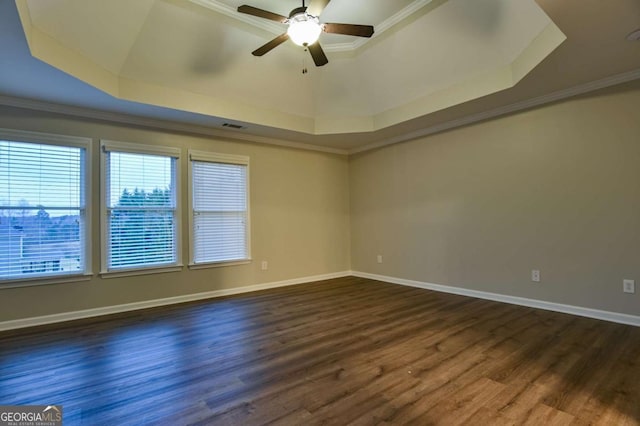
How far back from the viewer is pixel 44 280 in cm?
367

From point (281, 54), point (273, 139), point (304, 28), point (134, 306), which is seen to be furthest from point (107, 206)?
point (304, 28)

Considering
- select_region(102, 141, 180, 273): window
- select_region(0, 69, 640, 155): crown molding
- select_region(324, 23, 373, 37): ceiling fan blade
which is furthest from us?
select_region(102, 141, 180, 273): window

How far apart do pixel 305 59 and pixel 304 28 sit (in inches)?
68.7

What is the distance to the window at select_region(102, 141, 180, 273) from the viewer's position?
4105 mm

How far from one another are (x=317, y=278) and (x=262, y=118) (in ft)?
10.1

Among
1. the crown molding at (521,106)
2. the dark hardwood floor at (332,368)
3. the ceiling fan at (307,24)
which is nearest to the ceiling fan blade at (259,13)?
the ceiling fan at (307,24)

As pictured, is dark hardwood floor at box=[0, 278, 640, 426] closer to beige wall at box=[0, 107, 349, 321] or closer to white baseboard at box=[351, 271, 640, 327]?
white baseboard at box=[351, 271, 640, 327]

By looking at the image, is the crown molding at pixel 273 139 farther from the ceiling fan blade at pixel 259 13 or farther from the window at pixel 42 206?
the ceiling fan blade at pixel 259 13

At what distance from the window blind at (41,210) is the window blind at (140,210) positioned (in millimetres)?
325

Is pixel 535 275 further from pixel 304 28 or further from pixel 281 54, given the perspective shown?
pixel 281 54

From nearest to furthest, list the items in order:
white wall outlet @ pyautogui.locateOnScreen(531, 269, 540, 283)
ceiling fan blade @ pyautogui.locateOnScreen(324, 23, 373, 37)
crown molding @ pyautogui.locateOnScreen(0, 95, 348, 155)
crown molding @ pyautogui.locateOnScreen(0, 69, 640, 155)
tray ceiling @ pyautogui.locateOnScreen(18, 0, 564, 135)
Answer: ceiling fan blade @ pyautogui.locateOnScreen(324, 23, 373, 37) → tray ceiling @ pyautogui.locateOnScreen(18, 0, 564, 135) → crown molding @ pyautogui.locateOnScreen(0, 69, 640, 155) → crown molding @ pyautogui.locateOnScreen(0, 95, 348, 155) → white wall outlet @ pyautogui.locateOnScreen(531, 269, 540, 283)

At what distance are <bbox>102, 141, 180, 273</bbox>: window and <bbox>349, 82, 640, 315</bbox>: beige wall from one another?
3.63 metres

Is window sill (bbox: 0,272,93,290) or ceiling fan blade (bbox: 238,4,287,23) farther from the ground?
ceiling fan blade (bbox: 238,4,287,23)

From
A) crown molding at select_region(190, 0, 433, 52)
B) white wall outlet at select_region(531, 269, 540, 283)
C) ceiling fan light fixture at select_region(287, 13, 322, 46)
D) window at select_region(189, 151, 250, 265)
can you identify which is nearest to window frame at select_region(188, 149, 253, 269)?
window at select_region(189, 151, 250, 265)
